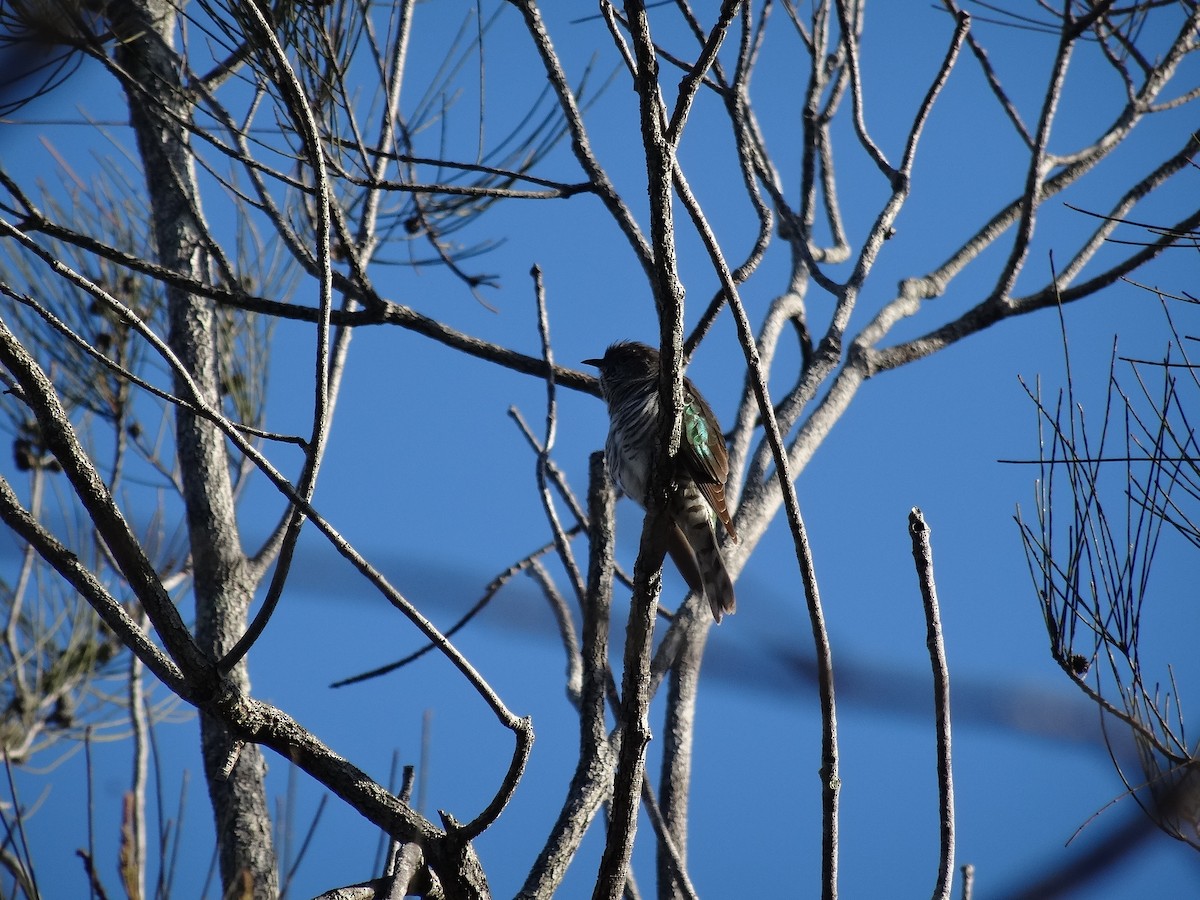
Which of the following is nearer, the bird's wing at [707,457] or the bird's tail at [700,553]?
the bird's tail at [700,553]

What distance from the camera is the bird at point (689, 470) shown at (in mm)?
3334

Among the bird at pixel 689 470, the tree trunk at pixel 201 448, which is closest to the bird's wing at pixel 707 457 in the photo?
the bird at pixel 689 470

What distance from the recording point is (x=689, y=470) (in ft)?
11.8

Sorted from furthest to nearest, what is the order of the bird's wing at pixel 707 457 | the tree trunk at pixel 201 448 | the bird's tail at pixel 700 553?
1. the bird's wing at pixel 707 457
2. the bird's tail at pixel 700 553
3. the tree trunk at pixel 201 448

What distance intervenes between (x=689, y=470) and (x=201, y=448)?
148 cm

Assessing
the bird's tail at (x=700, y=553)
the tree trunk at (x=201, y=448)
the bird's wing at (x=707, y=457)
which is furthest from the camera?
the bird's wing at (x=707, y=457)

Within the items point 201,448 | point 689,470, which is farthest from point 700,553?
point 201,448

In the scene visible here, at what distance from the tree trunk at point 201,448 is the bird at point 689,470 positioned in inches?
47.0

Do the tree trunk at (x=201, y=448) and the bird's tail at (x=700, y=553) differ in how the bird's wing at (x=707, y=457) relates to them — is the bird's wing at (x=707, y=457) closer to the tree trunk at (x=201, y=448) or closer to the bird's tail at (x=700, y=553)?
the bird's tail at (x=700, y=553)

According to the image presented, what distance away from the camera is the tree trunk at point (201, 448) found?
9.50ft

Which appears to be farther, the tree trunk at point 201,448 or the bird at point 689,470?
the bird at point 689,470

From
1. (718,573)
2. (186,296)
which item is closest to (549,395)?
(718,573)

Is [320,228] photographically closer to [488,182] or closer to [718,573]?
[718,573]

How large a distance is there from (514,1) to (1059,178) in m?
2.06
